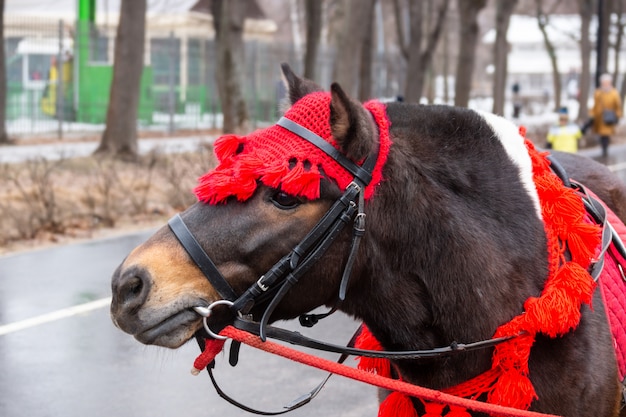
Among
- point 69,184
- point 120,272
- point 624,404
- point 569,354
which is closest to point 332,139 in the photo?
point 120,272

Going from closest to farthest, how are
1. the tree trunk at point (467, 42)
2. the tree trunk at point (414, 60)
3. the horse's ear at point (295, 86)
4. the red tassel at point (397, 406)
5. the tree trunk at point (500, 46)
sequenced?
the horse's ear at point (295, 86)
the red tassel at point (397, 406)
the tree trunk at point (467, 42)
the tree trunk at point (414, 60)
the tree trunk at point (500, 46)

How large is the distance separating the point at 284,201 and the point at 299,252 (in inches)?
6.8

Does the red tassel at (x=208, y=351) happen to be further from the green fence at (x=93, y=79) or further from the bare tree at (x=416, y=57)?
the bare tree at (x=416, y=57)

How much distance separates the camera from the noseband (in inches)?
113

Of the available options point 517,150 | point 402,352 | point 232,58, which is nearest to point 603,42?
point 232,58

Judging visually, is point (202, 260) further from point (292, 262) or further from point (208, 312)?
point (292, 262)

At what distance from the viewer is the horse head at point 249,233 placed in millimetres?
2826

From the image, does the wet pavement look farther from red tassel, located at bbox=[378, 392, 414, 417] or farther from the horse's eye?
the horse's eye

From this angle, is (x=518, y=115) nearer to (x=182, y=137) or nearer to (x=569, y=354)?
(x=182, y=137)

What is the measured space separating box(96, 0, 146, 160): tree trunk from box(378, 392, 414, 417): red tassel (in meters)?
13.7

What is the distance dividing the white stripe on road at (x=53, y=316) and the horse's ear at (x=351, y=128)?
17.3 feet

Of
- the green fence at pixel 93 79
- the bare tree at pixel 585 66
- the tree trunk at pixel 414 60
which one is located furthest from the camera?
the bare tree at pixel 585 66

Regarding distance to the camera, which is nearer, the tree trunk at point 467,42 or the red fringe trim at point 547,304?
the red fringe trim at point 547,304

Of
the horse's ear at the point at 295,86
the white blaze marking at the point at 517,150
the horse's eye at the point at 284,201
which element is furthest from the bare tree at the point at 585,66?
the horse's eye at the point at 284,201
